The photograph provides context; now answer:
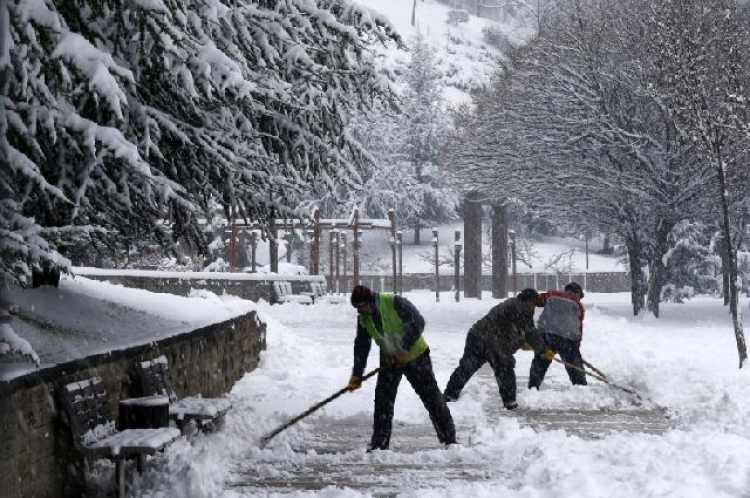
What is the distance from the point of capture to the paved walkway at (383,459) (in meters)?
7.41

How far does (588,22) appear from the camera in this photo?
27.1m

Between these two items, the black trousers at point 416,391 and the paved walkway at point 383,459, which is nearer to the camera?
the paved walkway at point 383,459

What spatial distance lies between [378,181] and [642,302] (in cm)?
3967

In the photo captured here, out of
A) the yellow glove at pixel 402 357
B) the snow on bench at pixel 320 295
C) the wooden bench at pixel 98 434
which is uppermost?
the yellow glove at pixel 402 357

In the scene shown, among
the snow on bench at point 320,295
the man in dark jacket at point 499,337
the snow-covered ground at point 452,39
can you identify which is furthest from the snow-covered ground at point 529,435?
the snow-covered ground at point 452,39

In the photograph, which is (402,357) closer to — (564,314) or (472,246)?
(564,314)

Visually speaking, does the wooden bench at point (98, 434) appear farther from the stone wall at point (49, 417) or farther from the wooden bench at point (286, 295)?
the wooden bench at point (286, 295)

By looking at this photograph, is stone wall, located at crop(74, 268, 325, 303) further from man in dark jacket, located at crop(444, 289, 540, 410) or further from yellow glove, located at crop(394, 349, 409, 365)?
yellow glove, located at crop(394, 349, 409, 365)

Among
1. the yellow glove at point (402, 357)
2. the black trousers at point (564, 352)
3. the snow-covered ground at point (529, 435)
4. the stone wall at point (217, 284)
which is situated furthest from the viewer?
the stone wall at point (217, 284)

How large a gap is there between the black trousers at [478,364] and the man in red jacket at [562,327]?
4.51ft

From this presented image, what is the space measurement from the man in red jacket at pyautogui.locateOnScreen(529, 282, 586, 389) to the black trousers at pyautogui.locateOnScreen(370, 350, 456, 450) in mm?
3974

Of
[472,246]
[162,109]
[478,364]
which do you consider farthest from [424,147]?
[162,109]

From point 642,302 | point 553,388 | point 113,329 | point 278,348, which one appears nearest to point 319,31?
point 113,329

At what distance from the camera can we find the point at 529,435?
8.84 m
